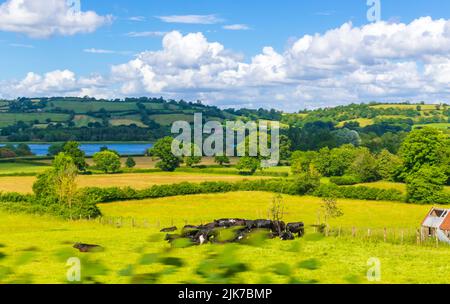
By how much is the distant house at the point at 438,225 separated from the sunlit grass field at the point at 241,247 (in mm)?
4934

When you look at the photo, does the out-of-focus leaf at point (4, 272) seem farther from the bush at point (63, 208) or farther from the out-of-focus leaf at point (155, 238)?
the bush at point (63, 208)

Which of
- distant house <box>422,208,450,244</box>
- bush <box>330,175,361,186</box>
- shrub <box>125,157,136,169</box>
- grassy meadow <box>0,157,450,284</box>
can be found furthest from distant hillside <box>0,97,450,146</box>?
distant house <box>422,208,450,244</box>

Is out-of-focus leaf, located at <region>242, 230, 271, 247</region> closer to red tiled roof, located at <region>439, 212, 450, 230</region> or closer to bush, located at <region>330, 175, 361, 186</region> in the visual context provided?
red tiled roof, located at <region>439, 212, 450, 230</region>

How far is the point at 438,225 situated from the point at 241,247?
4109cm

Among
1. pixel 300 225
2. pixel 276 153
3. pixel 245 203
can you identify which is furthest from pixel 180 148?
pixel 300 225

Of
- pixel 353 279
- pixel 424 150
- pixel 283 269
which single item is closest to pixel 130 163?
pixel 424 150

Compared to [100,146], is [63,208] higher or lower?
lower

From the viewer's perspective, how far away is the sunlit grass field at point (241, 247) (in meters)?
3.44

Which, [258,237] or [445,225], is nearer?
[258,237]

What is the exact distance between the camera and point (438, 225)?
40.9 metres

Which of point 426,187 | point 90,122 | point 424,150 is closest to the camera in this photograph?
point 426,187

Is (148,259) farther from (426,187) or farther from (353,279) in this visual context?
(426,187)
